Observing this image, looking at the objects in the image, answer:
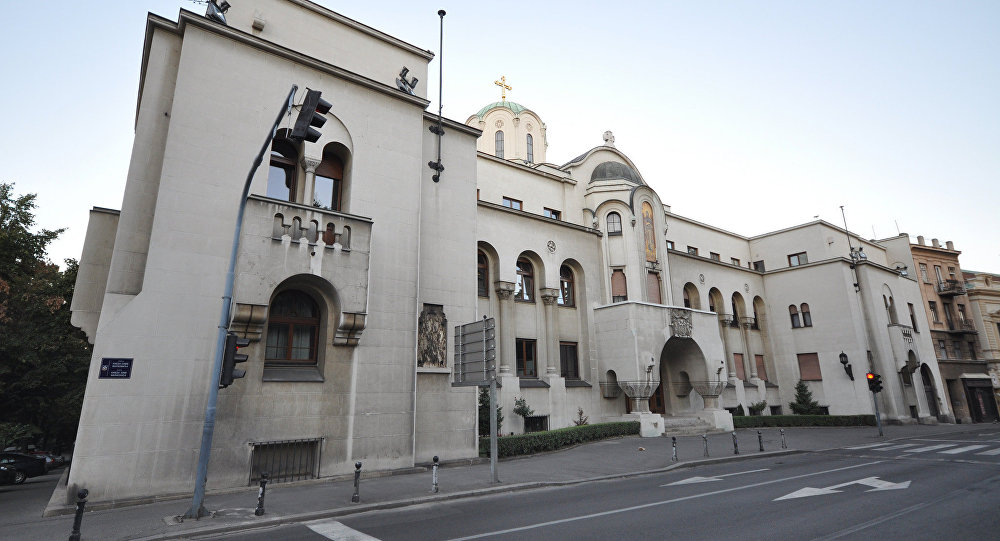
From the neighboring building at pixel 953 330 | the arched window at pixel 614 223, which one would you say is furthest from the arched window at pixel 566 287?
the neighboring building at pixel 953 330

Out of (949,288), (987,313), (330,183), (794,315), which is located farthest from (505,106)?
(987,313)

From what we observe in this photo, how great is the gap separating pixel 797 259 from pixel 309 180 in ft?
130

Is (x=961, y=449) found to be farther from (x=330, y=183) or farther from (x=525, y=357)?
(x=330, y=183)

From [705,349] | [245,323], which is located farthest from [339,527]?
[705,349]

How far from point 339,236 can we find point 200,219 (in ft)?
11.5

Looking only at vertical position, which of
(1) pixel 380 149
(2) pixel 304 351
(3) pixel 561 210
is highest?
(3) pixel 561 210

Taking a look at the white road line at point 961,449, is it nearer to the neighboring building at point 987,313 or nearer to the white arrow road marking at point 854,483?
the white arrow road marking at point 854,483

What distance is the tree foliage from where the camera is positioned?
2162 centimetres

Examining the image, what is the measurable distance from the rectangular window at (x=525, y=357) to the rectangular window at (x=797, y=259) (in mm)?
27688

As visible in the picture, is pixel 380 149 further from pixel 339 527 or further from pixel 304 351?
pixel 339 527

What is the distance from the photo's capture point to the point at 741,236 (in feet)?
138

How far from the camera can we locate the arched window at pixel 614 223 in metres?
28.3

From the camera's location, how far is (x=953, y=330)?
43625mm

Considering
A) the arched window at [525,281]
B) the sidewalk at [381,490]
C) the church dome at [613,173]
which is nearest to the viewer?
the sidewalk at [381,490]
